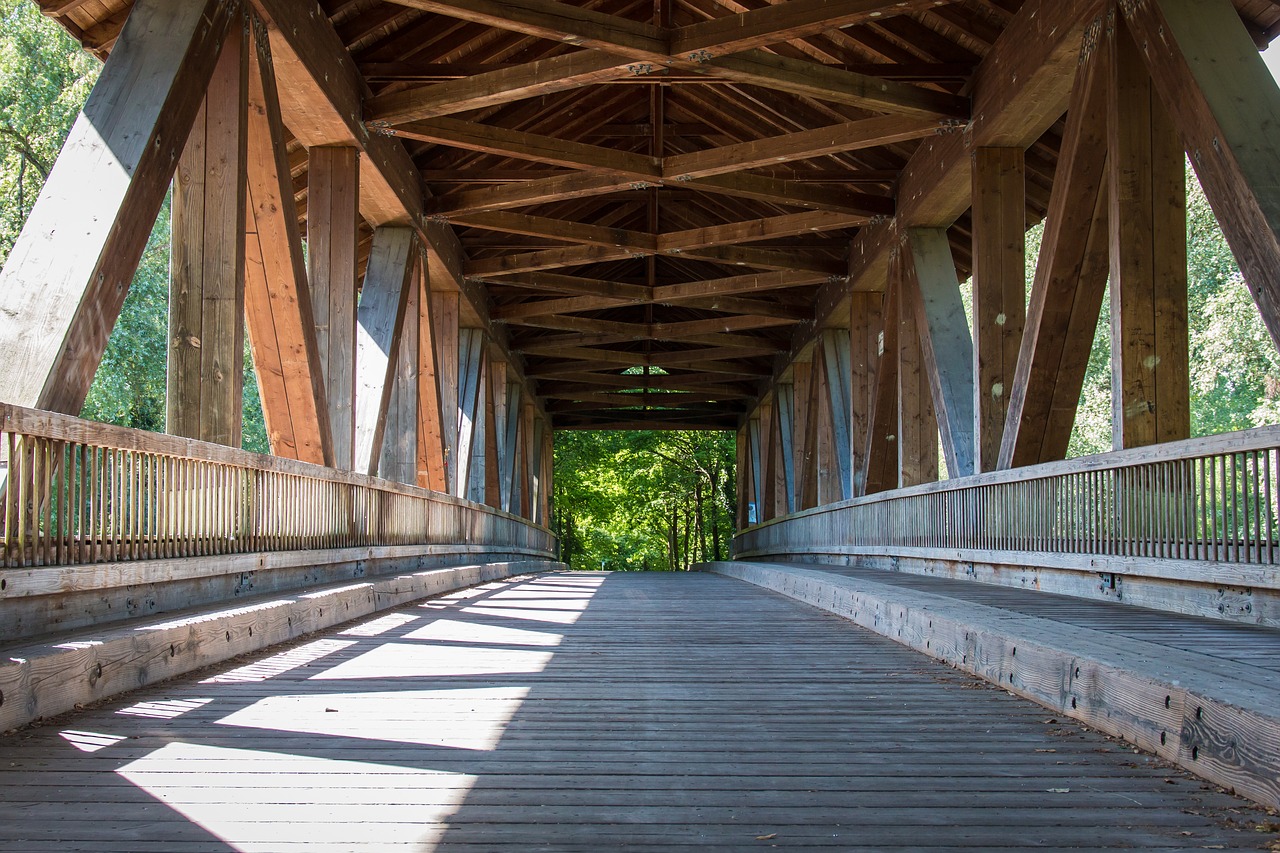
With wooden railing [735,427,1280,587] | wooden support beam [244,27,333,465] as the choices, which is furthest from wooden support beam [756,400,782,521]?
wooden support beam [244,27,333,465]

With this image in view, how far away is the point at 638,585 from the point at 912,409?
3.44 m

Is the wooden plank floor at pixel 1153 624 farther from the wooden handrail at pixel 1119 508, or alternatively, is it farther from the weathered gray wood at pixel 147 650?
the weathered gray wood at pixel 147 650

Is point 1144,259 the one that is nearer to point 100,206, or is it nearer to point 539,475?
point 100,206

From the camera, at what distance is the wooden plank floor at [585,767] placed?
6.97 ft

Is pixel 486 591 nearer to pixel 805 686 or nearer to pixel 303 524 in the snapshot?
pixel 303 524

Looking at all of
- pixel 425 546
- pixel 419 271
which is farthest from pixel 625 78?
pixel 425 546

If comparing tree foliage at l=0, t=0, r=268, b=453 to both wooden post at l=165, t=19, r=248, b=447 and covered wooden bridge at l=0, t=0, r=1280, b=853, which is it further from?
wooden post at l=165, t=19, r=248, b=447

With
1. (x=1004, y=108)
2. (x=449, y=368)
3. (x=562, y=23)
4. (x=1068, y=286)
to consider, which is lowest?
(x=1068, y=286)

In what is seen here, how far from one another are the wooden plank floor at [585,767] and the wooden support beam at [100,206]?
135cm

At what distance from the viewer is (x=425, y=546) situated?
1005 cm

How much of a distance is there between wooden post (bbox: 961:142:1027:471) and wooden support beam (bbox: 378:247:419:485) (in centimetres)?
560

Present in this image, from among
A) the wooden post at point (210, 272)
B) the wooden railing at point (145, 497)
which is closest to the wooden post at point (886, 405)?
the wooden railing at point (145, 497)

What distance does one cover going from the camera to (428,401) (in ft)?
39.7

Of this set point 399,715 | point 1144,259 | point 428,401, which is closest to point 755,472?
point 428,401
